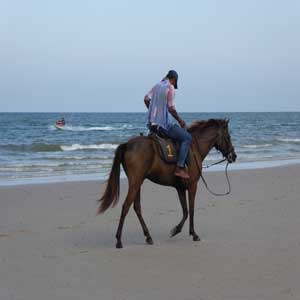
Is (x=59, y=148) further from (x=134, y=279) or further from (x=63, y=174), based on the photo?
(x=134, y=279)

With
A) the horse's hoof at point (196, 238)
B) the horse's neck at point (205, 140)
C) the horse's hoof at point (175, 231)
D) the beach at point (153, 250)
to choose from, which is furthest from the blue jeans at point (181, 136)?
the beach at point (153, 250)

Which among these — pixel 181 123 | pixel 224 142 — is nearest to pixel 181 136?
pixel 181 123

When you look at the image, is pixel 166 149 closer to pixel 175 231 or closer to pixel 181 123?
pixel 181 123

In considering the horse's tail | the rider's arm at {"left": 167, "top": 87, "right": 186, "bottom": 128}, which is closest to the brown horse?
the horse's tail

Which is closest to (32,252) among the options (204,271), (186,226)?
(204,271)

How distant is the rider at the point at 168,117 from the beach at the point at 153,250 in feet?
4.03

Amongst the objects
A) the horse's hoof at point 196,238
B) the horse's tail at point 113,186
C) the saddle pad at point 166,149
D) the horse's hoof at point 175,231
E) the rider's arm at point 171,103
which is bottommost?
the horse's hoof at point 196,238

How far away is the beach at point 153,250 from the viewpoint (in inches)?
218

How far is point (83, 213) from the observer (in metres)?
10.4

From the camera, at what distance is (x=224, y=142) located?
868 centimetres

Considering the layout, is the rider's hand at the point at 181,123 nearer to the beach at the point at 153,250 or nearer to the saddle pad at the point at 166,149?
the saddle pad at the point at 166,149

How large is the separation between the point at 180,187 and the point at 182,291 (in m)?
2.94

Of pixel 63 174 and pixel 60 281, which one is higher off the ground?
pixel 60 281

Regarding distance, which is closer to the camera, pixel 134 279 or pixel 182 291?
pixel 182 291
